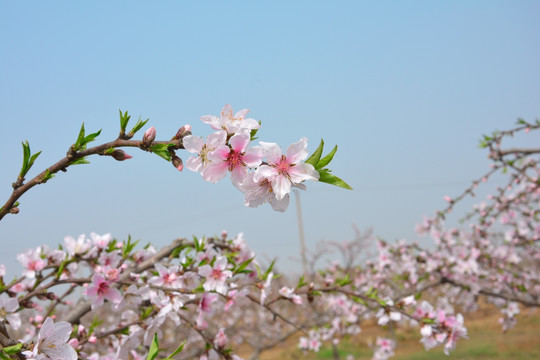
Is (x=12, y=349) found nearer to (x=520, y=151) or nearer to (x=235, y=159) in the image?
(x=235, y=159)

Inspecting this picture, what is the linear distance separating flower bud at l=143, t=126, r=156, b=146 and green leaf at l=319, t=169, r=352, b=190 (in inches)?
21.0

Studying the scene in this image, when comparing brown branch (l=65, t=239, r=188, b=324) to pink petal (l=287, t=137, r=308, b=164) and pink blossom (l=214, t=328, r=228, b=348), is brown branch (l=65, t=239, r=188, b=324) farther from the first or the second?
pink petal (l=287, t=137, r=308, b=164)

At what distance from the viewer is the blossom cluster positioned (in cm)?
133

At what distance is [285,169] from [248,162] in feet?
0.40

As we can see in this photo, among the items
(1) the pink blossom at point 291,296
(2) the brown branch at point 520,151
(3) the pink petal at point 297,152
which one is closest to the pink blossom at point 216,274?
(1) the pink blossom at point 291,296

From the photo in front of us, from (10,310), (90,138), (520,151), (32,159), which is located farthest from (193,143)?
(520,151)

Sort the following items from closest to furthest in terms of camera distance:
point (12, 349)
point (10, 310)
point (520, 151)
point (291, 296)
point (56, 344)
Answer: point (12, 349) < point (56, 344) < point (10, 310) < point (291, 296) < point (520, 151)

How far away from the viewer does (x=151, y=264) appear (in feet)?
8.66

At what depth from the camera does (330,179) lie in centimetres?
133

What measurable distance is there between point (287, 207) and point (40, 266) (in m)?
2.06

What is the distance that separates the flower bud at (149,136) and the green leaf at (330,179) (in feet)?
1.75

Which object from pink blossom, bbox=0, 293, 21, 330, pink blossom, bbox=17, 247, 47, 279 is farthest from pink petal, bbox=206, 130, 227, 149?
pink blossom, bbox=17, 247, 47, 279

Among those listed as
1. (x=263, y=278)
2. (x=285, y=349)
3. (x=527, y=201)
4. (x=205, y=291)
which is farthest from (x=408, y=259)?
(x=285, y=349)

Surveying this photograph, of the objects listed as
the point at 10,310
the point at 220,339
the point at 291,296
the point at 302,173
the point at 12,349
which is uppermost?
the point at 291,296
